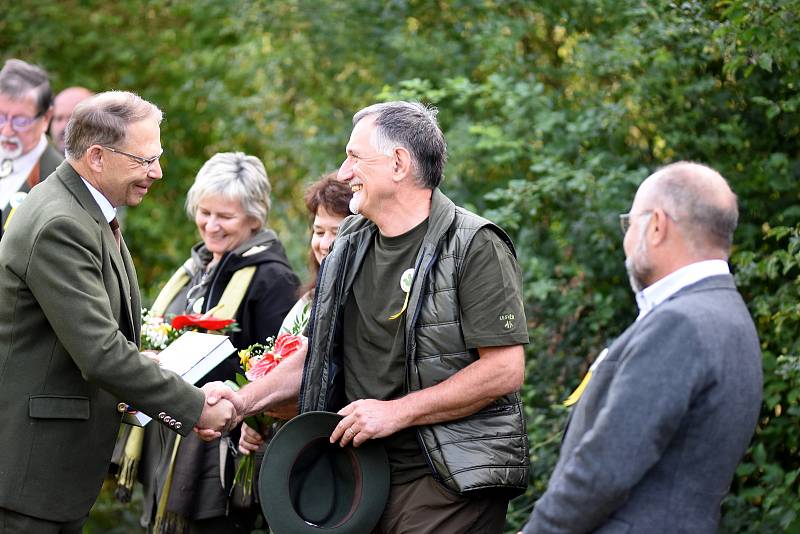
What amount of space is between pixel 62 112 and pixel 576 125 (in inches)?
150

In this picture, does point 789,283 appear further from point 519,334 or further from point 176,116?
point 176,116

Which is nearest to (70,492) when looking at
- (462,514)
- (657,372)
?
(462,514)

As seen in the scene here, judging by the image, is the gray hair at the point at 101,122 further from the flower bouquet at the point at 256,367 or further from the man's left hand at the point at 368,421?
the man's left hand at the point at 368,421

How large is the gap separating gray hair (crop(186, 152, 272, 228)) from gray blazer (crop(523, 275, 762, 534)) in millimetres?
2787

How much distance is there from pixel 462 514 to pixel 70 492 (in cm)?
136

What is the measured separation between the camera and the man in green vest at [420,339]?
11.8ft

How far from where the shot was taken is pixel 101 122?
3998mm

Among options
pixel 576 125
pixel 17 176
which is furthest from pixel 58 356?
pixel 576 125

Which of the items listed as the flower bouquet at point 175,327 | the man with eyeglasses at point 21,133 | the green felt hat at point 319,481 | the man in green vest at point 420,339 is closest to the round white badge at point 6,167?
the man with eyeglasses at point 21,133

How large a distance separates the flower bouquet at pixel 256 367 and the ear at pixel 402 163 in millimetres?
857

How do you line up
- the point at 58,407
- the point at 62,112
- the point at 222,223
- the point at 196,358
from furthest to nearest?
the point at 62,112, the point at 222,223, the point at 196,358, the point at 58,407

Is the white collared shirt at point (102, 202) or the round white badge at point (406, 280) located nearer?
the round white badge at point (406, 280)

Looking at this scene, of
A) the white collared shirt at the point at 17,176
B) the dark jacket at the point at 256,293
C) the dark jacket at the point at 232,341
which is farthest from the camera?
the white collared shirt at the point at 17,176

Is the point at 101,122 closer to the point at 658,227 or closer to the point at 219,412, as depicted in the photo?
the point at 219,412
